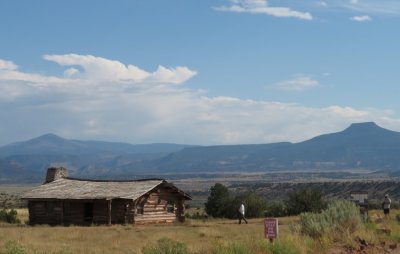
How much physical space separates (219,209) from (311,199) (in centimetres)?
742

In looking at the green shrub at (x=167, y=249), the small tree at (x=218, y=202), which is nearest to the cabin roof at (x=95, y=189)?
the small tree at (x=218, y=202)

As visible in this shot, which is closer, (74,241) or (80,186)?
(74,241)

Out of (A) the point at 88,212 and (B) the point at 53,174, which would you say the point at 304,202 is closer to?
(A) the point at 88,212

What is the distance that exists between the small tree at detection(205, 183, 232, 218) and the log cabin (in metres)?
8.13

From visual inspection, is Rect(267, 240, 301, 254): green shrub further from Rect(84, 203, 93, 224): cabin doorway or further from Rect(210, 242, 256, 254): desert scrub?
Rect(84, 203, 93, 224): cabin doorway

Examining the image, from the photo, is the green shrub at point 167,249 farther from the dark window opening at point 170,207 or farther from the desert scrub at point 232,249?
the dark window opening at point 170,207

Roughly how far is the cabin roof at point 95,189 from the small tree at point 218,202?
26.5 ft

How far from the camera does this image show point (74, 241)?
26609 mm

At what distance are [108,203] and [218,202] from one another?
14076mm

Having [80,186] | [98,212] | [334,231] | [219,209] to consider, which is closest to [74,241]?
[334,231]

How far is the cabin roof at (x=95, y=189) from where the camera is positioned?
132ft

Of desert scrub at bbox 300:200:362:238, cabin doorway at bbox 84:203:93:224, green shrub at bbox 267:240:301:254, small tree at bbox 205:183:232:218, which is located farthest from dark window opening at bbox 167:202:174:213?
green shrub at bbox 267:240:301:254

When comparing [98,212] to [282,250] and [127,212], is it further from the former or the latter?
[282,250]

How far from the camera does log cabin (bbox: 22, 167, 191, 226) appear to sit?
40031 millimetres
